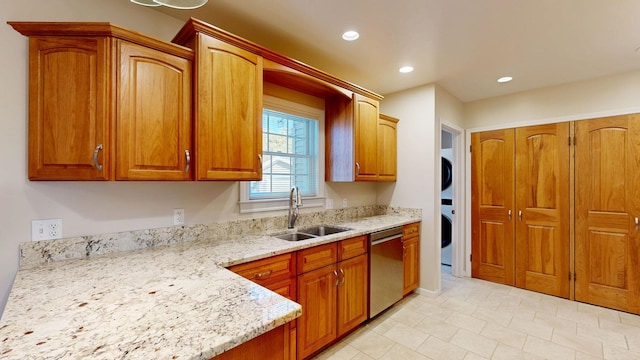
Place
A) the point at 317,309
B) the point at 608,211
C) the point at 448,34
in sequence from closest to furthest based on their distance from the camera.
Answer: the point at 317,309 < the point at 448,34 < the point at 608,211

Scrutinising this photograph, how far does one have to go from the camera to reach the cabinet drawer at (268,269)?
1.67 metres

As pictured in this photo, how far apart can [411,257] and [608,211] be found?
214cm

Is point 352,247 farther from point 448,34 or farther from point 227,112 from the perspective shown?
point 448,34

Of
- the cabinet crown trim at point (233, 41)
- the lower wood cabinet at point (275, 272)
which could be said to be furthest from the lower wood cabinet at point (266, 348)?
the cabinet crown trim at point (233, 41)

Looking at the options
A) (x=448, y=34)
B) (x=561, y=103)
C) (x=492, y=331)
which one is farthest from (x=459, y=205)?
(x=448, y=34)

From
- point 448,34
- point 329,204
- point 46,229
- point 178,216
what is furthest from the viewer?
point 329,204

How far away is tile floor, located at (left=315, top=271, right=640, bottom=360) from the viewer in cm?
220

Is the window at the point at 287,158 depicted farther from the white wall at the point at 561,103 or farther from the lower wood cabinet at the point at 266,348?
the white wall at the point at 561,103

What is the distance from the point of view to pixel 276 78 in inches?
95.8

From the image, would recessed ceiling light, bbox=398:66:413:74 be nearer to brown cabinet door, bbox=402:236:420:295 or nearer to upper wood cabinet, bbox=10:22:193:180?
brown cabinet door, bbox=402:236:420:295

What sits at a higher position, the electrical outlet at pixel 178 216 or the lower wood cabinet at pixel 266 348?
the electrical outlet at pixel 178 216

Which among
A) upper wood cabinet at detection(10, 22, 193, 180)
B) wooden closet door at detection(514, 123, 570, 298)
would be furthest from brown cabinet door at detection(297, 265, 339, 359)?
wooden closet door at detection(514, 123, 570, 298)

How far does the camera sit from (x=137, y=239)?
1.78 m

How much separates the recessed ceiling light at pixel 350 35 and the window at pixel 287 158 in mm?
811
